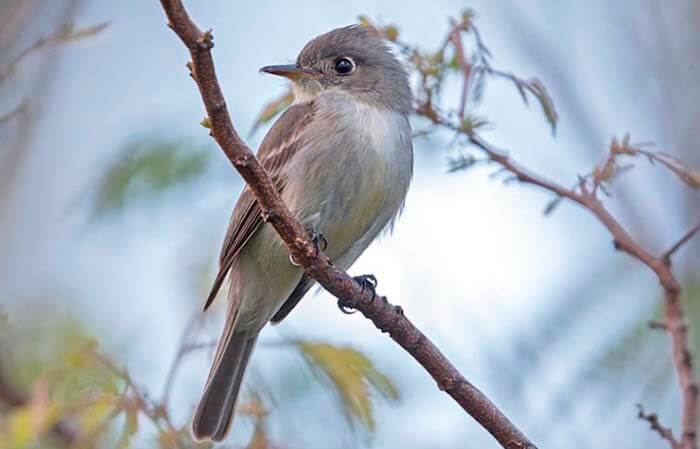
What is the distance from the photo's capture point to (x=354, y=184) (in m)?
3.86

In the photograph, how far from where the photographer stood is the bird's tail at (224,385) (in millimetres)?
3949

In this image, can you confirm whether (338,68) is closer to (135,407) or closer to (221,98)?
(135,407)

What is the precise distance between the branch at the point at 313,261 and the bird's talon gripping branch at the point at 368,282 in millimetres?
45

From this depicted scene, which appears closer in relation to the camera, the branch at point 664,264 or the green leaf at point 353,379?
the branch at point 664,264

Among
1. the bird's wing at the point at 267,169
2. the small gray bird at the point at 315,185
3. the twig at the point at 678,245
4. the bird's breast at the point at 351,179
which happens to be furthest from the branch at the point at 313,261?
the bird's wing at the point at 267,169

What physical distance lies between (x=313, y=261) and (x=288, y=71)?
1.59 meters

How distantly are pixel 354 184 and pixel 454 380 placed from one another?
1202 mm

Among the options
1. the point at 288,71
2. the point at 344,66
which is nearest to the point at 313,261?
the point at 288,71

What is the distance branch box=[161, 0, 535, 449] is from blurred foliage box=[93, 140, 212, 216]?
1.16m

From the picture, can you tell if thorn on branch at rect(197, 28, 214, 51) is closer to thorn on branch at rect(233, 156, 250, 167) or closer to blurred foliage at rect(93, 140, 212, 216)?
thorn on branch at rect(233, 156, 250, 167)

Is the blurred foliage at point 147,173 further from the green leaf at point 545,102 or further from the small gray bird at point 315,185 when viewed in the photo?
the green leaf at point 545,102

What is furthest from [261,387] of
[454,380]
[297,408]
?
[454,380]

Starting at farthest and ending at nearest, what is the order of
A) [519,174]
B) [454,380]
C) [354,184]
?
[354,184], [519,174], [454,380]

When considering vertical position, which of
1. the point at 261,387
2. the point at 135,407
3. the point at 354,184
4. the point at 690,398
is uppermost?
the point at 354,184
